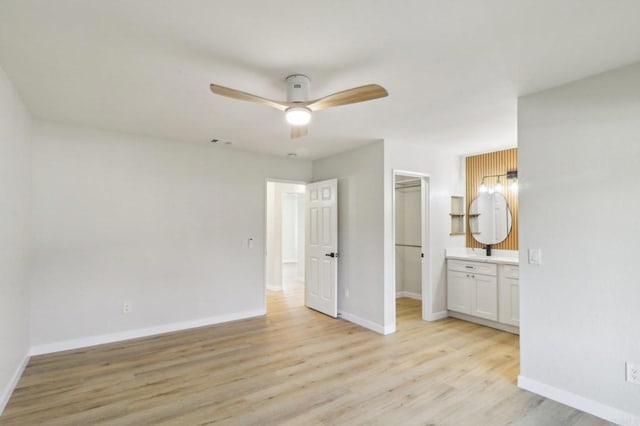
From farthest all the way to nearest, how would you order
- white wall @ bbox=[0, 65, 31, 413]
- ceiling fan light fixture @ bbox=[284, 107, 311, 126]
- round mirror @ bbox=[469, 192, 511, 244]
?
round mirror @ bbox=[469, 192, 511, 244], white wall @ bbox=[0, 65, 31, 413], ceiling fan light fixture @ bbox=[284, 107, 311, 126]

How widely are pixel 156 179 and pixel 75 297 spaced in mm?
1591

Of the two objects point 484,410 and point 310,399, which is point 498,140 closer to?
point 484,410

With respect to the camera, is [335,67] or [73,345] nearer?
[335,67]

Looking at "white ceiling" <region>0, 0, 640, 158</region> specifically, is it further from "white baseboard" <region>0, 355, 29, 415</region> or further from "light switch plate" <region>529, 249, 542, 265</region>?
"white baseboard" <region>0, 355, 29, 415</region>

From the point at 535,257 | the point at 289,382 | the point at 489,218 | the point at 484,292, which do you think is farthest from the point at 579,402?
the point at 489,218

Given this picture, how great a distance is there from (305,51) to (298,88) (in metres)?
0.35

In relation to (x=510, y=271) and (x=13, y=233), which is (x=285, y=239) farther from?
(x=13, y=233)

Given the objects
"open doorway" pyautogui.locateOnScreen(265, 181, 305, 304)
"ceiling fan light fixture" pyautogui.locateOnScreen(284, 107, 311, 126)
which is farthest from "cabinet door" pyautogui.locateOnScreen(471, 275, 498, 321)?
"ceiling fan light fixture" pyautogui.locateOnScreen(284, 107, 311, 126)

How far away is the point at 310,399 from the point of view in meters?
2.63

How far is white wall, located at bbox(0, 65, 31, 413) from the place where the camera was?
8.12ft

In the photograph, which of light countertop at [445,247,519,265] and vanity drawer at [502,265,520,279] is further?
light countertop at [445,247,519,265]

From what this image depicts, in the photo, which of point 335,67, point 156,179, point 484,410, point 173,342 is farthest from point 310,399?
point 156,179

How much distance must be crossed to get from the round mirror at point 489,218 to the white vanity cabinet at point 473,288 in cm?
62

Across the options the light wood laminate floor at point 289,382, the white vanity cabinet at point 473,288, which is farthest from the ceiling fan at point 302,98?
the white vanity cabinet at point 473,288
